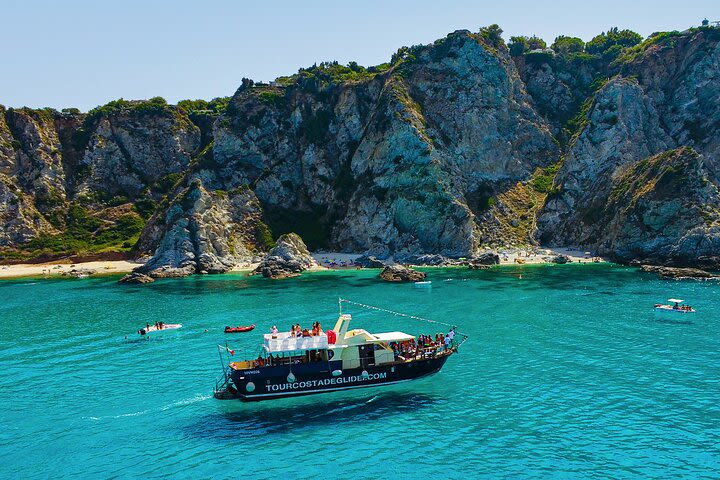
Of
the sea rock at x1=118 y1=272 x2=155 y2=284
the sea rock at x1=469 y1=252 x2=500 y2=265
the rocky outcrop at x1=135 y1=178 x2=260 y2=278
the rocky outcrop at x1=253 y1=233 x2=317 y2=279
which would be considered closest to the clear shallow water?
the sea rock at x1=118 y1=272 x2=155 y2=284

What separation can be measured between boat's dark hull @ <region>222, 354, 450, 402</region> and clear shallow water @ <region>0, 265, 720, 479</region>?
3.22ft

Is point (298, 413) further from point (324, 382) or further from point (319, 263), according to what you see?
point (319, 263)

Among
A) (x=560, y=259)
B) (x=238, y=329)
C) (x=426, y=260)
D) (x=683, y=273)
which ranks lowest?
(x=238, y=329)

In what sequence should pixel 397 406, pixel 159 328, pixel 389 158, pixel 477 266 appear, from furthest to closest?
pixel 389 158, pixel 477 266, pixel 159 328, pixel 397 406

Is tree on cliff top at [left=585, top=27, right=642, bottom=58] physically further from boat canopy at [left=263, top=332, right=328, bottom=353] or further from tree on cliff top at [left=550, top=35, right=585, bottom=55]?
boat canopy at [left=263, top=332, right=328, bottom=353]

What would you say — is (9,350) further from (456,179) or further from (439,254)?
(456,179)

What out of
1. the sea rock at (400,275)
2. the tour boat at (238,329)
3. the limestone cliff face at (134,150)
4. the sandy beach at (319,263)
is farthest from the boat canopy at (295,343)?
the limestone cliff face at (134,150)

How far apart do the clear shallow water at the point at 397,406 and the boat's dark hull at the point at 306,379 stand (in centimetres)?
98

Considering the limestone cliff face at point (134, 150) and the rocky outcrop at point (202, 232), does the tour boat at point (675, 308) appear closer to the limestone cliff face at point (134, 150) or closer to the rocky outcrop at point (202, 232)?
the rocky outcrop at point (202, 232)

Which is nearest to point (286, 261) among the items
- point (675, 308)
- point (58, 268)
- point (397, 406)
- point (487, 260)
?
point (487, 260)

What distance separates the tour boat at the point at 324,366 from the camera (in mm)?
38062

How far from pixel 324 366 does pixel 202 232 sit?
9528 cm

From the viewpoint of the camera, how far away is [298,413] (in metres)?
36.6

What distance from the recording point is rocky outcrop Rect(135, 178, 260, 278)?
121188mm
